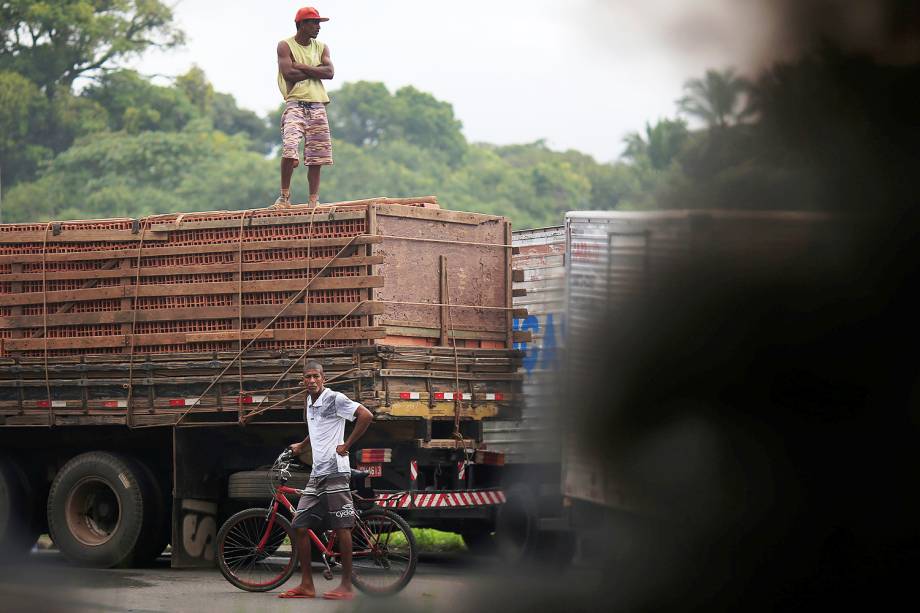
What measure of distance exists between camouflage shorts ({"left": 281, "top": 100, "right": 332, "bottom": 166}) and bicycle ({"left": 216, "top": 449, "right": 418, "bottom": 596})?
127 inches

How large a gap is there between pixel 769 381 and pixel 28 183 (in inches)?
1759

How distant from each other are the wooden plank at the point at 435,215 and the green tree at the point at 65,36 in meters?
41.2

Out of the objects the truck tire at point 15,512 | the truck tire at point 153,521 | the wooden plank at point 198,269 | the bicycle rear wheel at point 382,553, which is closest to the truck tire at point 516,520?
the bicycle rear wheel at point 382,553

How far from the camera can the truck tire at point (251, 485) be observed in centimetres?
1349

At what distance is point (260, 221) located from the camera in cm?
1335

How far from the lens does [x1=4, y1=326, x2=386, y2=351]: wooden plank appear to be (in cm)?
1268

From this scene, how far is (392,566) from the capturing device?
11438 millimetres

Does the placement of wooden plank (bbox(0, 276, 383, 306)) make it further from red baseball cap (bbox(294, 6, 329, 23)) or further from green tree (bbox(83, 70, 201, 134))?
green tree (bbox(83, 70, 201, 134))

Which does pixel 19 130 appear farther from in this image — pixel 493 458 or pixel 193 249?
pixel 493 458

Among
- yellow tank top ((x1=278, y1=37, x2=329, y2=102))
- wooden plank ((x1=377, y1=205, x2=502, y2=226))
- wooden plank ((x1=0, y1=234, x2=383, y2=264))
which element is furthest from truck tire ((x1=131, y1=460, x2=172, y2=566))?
yellow tank top ((x1=278, y1=37, x2=329, y2=102))

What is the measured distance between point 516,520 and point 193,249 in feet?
13.0

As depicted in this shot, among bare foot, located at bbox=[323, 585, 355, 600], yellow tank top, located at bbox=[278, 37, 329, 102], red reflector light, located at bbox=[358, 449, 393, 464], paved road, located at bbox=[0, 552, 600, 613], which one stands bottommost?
paved road, located at bbox=[0, 552, 600, 613]

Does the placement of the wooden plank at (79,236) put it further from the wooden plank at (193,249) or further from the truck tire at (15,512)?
the truck tire at (15,512)

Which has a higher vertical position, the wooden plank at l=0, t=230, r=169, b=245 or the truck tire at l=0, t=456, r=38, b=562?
the wooden plank at l=0, t=230, r=169, b=245
